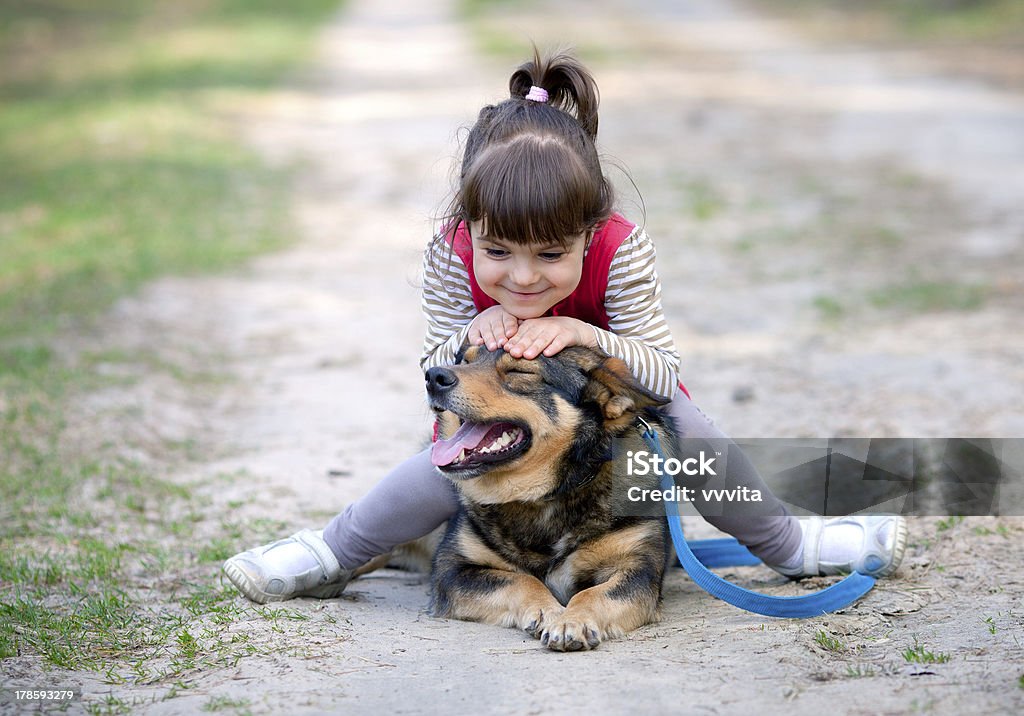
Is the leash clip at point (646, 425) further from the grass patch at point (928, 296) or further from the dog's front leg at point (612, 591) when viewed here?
the grass patch at point (928, 296)

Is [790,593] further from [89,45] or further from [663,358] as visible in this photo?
[89,45]

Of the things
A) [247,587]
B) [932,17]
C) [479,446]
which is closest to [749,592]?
[479,446]

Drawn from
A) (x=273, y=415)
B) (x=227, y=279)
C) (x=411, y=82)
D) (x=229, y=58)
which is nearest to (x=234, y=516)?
(x=273, y=415)

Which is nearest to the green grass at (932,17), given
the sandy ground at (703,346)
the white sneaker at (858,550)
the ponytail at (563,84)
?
the sandy ground at (703,346)

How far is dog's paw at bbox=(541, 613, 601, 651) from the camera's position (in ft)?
12.0

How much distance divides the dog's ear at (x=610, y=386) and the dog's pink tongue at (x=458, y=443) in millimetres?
379

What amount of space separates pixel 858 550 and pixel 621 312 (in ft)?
4.27

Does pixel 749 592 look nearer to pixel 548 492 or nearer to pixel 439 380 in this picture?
pixel 548 492

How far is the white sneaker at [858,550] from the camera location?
173 inches

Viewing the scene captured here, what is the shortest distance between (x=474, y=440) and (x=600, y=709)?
1057 millimetres

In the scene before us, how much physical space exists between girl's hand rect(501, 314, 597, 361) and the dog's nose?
0.28 m

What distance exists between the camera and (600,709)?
3.14 meters

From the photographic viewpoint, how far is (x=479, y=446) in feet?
12.7

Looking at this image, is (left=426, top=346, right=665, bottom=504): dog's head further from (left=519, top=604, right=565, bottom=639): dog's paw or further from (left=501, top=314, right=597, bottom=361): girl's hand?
(left=519, top=604, right=565, bottom=639): dog's paw
